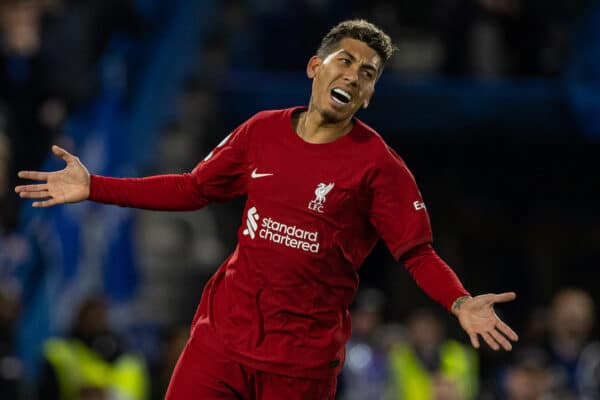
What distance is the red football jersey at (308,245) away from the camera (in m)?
4.34

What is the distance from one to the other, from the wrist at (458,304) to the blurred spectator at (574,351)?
4154 millimetres

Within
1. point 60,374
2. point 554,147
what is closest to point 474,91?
point 554,147

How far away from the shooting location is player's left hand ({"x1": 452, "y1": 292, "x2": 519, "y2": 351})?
13.1 feet

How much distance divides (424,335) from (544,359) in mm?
1206

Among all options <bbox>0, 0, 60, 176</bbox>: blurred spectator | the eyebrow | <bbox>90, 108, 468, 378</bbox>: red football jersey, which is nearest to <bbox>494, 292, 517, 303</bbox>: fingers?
<bbox>90, 108, 468, 378</bbox>: red football jersey

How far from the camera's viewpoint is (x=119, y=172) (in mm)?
9258

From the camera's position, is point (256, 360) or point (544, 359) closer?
point (256, 360)

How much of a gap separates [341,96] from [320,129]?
0.48 ft

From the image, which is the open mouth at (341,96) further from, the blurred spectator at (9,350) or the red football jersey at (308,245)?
the blurred spectator at (9,350)

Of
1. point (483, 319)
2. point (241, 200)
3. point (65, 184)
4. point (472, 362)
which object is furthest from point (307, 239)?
point (241, 200)

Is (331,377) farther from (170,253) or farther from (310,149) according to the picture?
(170,253)

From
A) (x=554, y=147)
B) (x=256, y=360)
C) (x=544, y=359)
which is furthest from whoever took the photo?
(x=554, y=147)

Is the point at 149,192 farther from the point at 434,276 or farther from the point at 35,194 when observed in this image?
the point at 434,276

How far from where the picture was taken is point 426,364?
29.9ft
